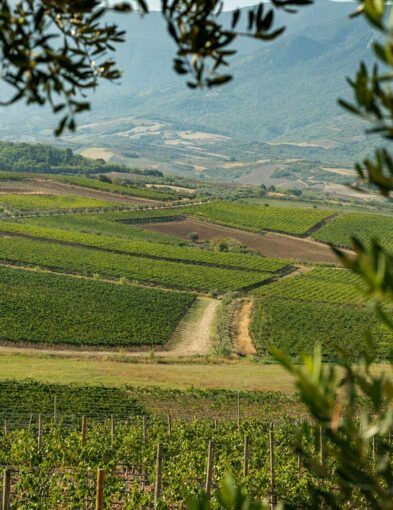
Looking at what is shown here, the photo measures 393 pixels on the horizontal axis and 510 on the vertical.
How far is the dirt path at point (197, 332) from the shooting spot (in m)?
41.4

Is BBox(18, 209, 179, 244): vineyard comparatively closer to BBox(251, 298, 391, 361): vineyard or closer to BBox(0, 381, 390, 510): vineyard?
BBox(251, 298, 391, 361): vineyard

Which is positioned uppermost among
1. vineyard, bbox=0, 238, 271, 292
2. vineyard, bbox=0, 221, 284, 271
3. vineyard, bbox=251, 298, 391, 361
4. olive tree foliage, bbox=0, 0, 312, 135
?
olive tree foliage, bbox=0, 0, 312, 135

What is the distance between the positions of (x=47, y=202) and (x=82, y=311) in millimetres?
41094

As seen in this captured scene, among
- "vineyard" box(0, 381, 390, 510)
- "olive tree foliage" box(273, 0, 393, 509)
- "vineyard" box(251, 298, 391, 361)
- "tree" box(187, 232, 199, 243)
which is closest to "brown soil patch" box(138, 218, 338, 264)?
"tree" box(187, 232, 199, 243)

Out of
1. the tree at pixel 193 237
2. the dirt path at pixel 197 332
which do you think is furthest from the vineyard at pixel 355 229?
the dirt path at pixel 197 332

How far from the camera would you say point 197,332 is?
45062 mm

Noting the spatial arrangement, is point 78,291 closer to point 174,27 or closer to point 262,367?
point 262,367

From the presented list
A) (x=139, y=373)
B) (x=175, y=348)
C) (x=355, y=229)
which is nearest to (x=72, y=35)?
(x=139, y=373)

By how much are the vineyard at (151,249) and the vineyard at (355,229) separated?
14.7 m

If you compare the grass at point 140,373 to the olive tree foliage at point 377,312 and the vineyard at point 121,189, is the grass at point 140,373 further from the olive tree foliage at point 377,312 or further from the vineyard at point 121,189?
the vineyard at point 121,189

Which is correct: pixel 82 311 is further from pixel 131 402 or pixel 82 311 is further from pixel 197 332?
pixel 131 402

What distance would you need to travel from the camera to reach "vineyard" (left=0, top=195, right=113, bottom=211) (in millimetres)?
82188

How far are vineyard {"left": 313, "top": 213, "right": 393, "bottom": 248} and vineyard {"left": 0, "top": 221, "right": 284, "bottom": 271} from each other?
14.7 m

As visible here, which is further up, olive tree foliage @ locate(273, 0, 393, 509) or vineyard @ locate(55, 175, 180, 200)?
vineyard @ locate(55, 175, 180, 200)
